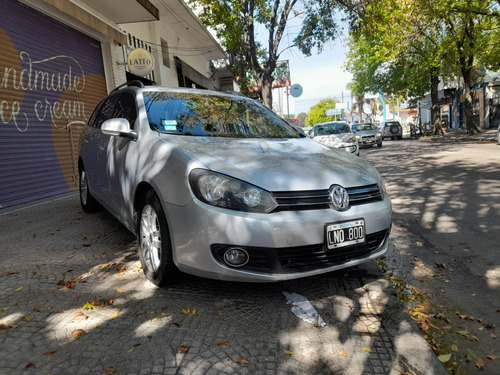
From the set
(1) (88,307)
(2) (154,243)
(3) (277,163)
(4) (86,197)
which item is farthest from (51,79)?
(3) (277,163)

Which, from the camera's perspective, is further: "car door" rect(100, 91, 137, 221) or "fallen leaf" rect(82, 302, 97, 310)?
"car door" rect(100, 91, 137, 221)

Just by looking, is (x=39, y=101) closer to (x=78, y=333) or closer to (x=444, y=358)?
(x=78, y=333)

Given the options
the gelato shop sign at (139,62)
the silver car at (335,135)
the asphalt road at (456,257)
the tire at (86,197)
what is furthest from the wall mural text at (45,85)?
the silver car at (335,135)

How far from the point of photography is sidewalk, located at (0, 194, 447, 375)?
6.30 feet

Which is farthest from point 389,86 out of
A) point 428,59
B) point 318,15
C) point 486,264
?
point 486,264

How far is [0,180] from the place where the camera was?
6.59 m

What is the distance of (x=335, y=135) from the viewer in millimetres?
13766

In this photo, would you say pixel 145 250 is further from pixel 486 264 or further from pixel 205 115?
pixel 486 264

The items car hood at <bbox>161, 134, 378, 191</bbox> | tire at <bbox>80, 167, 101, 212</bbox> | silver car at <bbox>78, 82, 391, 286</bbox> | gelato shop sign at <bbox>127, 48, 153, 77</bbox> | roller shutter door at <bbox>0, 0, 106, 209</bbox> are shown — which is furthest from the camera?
gelato shop sign at <bbox>127, 48, 153, 77</bbox>

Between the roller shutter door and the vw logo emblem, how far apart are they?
6318 millimetres

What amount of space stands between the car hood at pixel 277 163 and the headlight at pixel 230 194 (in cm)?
5

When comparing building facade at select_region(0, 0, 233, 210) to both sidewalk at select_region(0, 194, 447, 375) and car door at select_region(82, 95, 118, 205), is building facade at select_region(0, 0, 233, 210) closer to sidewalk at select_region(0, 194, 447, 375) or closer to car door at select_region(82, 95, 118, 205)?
car door at select_region(82, 95, 118, 205)

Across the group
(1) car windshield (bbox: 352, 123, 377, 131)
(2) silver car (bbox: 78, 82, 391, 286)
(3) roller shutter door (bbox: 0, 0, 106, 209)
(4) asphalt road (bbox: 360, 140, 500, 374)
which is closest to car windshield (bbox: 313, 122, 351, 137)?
(4) asphalt road (bbox: 360, 140, 500, 374)

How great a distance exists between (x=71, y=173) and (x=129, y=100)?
5.67 m
